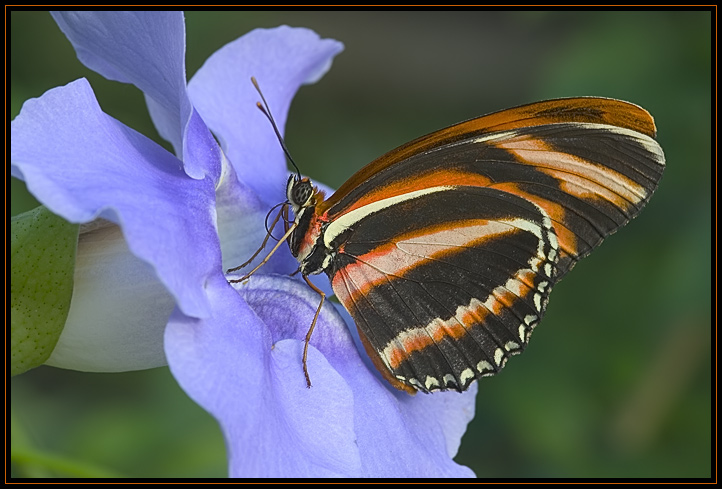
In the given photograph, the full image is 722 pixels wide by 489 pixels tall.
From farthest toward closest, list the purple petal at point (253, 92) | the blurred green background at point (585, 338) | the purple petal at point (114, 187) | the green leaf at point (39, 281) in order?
the blurred green background at point (585, 338) < the purple petal at point (253, 92) < the green leaf at point (39, 281) < the purple petal at point (114, 187)

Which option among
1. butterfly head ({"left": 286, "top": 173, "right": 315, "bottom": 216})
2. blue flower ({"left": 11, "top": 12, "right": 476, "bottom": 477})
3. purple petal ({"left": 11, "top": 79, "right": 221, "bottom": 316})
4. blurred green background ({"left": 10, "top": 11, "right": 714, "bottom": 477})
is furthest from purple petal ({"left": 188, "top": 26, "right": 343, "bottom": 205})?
blurred green background ({"left": 10, "top": 11, "right": 714, "bottom": 477})

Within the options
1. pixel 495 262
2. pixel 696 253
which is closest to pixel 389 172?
pixel 495 262

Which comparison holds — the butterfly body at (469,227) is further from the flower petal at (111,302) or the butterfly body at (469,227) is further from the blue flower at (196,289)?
the flower petal at (111,302)

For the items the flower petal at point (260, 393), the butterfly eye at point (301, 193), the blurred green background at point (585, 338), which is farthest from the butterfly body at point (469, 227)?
the blurred green background at point (585, 338)

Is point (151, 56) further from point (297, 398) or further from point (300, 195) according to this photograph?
point (297, 398)

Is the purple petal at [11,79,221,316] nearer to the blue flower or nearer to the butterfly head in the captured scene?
the blue flower

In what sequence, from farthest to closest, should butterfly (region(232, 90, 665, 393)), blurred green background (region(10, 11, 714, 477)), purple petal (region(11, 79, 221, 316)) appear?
blurred green background (region(10, 11, 714, 477)) < butterfly (region(232, 90, 665, 393)) < purple petal (region(11, 79, 221, 316))
